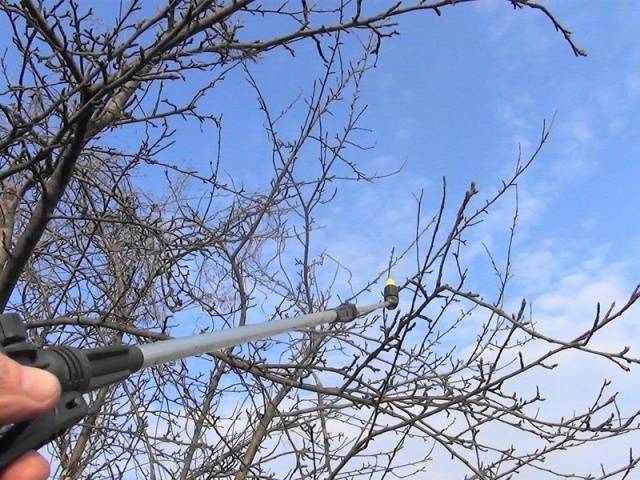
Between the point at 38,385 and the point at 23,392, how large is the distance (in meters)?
0.03

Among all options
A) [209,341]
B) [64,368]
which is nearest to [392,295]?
[209,341]

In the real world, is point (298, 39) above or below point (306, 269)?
below

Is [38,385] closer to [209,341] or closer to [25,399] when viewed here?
[25,399]

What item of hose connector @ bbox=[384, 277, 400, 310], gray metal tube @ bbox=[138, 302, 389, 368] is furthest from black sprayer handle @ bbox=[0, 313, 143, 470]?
hose connector @ bbox=[384, 277, 400, 310]

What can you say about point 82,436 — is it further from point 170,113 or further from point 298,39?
point 298,39

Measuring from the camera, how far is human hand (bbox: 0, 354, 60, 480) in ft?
3.00

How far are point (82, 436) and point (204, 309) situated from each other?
145 centimetres

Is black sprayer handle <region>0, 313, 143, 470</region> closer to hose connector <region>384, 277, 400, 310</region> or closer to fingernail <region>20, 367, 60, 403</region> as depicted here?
fingernail <region>20, 367, 60, 403</region>

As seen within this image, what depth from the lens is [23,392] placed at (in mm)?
932

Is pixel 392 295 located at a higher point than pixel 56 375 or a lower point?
higher

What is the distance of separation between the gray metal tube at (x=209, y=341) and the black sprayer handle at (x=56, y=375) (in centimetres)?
16

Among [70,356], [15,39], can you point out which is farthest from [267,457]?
[70,356]

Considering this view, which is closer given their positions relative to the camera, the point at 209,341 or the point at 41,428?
the point at 41,428

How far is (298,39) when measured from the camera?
8.58 feet
